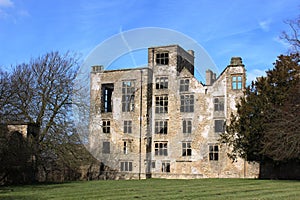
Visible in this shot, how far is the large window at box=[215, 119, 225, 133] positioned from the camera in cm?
3219

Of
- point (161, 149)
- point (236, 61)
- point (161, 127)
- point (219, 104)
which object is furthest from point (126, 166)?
point (236, 61)

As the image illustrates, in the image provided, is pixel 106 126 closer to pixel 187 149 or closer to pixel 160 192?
pixel 187 149

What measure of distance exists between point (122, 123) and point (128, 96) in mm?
→ 2414

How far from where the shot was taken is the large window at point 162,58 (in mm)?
34200

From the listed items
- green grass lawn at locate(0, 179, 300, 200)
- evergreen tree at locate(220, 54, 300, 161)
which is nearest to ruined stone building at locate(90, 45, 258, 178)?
evergreen tree at locate(220, 54, 300, 161)

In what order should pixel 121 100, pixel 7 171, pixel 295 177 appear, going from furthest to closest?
pixel 121 100, pixel 295 177, pixel 7 171

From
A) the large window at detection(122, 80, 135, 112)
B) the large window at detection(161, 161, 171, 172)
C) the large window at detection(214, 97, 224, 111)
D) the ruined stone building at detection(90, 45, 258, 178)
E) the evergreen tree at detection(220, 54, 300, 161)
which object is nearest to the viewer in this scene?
the evergreen tree at detection(220, 54, 300, 161)

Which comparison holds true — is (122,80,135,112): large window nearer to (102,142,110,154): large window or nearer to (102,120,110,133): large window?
(102,120,110,133): large window

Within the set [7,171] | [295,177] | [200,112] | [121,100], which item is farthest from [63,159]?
[295,177]

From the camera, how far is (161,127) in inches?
1342

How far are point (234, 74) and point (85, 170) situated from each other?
48.8ft

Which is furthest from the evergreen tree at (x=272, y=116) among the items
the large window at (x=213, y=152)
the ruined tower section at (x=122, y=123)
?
the ruined tower section at (x=122, y=123)

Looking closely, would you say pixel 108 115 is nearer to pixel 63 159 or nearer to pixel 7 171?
pixel 63 159

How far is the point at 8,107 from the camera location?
82.6ft
